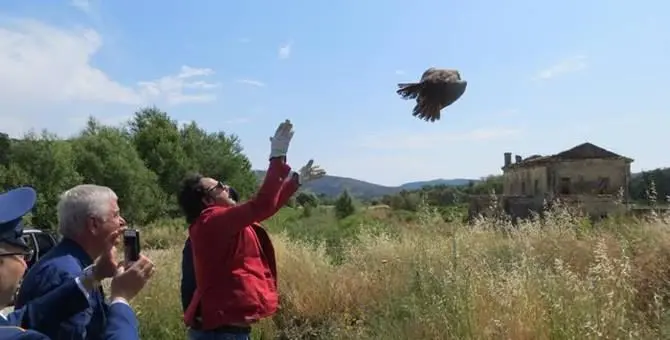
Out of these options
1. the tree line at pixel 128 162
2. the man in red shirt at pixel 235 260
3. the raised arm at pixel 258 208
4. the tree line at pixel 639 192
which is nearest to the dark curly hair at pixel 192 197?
the man in red shirt at pixel 235 260

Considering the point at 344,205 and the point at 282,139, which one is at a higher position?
the point at 344,205

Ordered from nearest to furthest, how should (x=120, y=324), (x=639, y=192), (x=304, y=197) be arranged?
1. (x=120, y=324)
2. (x=304, y=197)
3. (x=639, y=192)

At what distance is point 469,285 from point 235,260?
95.7 inches

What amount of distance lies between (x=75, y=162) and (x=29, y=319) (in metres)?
33.6

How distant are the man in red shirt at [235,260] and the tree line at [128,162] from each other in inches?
556

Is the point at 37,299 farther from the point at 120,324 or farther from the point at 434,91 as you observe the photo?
the point at 434,91

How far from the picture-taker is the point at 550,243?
8.47 meters

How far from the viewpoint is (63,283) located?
2627mm

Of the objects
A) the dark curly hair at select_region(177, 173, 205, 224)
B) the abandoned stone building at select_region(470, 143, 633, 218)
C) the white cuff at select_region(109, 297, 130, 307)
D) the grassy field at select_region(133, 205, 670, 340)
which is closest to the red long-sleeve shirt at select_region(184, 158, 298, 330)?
the dark curly hair at select_region(177, 173, 205, 224)

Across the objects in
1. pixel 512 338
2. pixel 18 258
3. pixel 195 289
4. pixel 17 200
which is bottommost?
pixel 512 338

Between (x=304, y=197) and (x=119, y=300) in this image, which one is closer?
(x=119, y=300)

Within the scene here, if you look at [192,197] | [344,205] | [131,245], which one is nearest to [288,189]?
[192,197]

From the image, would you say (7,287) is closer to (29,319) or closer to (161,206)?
(29,319)

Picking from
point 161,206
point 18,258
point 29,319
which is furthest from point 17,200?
point 161,206
